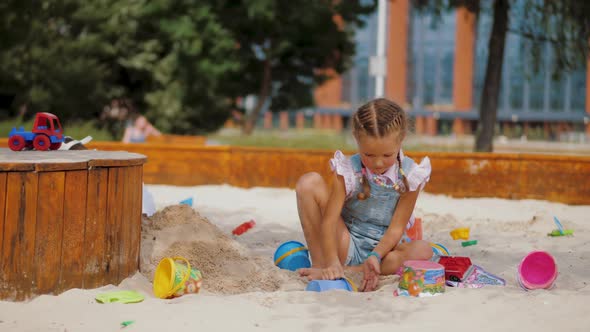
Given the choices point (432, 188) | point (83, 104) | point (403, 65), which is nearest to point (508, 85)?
point (403, 65)

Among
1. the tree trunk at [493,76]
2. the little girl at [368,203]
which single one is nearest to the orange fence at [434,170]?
the little girl at [368,203]

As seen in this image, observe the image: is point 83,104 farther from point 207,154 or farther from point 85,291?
point 85,291

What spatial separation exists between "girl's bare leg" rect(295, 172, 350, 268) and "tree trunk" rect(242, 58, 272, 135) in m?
14.6

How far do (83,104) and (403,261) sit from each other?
12.3 meters

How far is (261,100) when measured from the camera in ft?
60.2

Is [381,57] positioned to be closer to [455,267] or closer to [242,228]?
[242,228]

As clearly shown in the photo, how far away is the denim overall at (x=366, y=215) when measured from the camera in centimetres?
370

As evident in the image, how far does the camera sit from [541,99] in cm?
3125

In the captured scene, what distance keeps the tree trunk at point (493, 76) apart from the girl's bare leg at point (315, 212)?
9.10 meters

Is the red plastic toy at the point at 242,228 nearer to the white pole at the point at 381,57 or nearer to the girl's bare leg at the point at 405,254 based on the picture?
the girl's bare leg at the point at 405,254

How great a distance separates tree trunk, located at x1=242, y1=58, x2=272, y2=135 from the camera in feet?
60.1

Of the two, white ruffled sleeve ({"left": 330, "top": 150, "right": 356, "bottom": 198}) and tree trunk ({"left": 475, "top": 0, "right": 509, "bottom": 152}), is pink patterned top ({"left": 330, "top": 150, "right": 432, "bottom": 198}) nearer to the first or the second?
white ruffled sleeve ({"left": 330, "top": 150, "right": 356, "bottom": 198})

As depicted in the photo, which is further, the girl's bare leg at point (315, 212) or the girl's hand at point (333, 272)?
the girl's bare leg at point (315, 212)

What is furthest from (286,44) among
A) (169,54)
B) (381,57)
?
(381,57)
